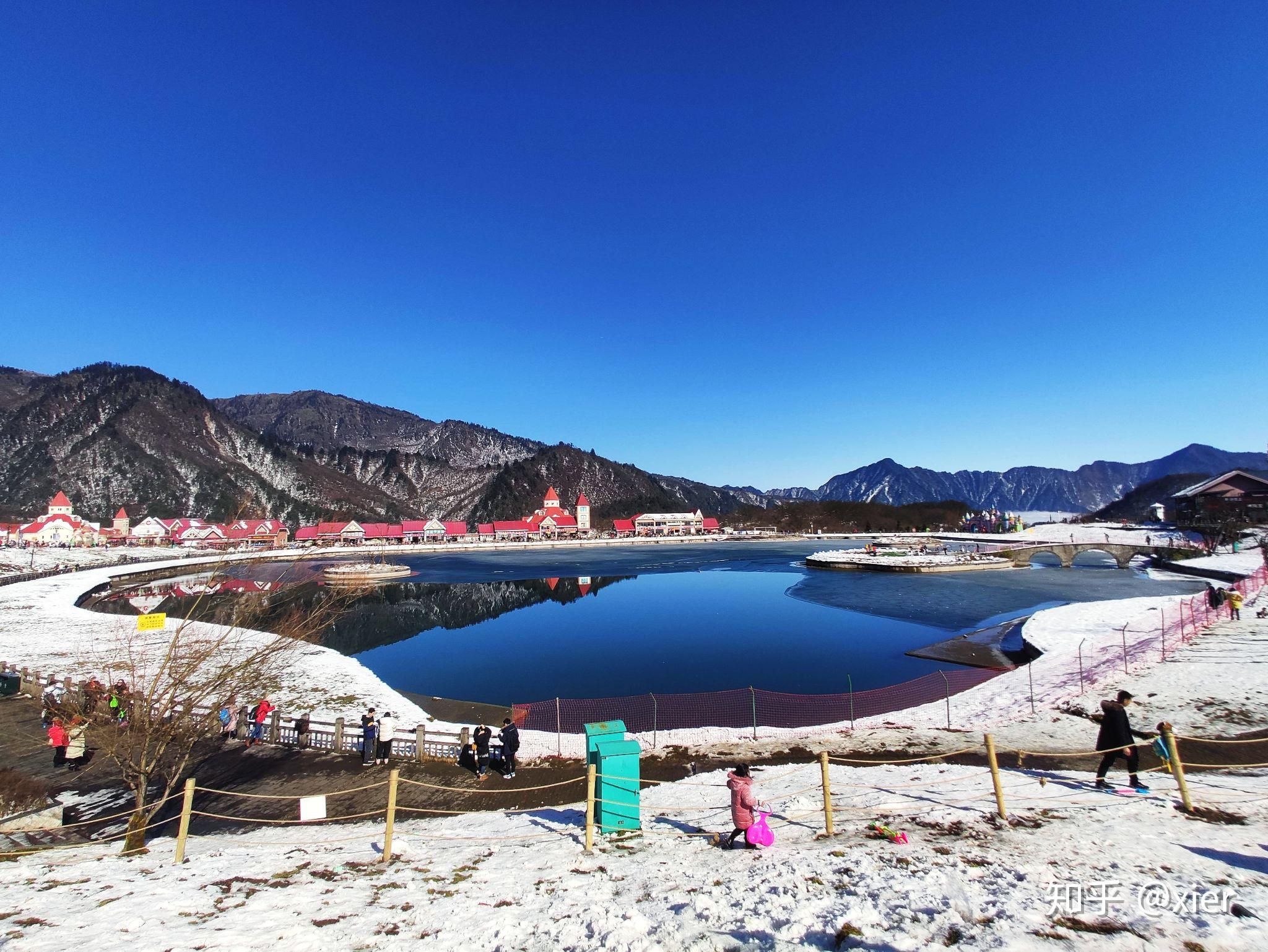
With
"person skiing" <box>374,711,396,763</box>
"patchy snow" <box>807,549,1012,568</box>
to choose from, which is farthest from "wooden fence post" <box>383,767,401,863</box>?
"patchy snow" <box>807,549,1012,568</box>

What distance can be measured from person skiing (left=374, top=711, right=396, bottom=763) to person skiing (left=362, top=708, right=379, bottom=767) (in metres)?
0.10

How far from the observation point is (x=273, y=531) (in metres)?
144

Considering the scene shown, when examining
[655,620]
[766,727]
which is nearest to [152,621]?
[766,727]

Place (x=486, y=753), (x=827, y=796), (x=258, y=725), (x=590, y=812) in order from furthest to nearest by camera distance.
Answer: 1. (x=258, y=725)
2. (x=486, y=753)
3. (x=590, y=812)
4. (x=827, y=796)

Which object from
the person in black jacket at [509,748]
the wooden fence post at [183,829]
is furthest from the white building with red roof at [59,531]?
the wooden fence post at [183,829]

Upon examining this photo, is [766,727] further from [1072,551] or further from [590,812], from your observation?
[1072,551]

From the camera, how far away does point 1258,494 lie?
88750 mm

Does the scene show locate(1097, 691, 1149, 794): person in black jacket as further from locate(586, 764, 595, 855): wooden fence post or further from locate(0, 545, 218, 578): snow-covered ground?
locate(0, 545, 218, 578): snow-covered ground

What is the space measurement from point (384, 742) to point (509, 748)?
11.3ft

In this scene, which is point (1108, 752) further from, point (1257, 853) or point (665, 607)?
point (665, 607)

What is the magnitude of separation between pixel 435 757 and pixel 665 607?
38545 millimetres

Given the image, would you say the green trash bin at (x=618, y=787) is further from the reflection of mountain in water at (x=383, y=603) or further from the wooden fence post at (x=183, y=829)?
the reflection of mountain in water at (x=383, y=603)

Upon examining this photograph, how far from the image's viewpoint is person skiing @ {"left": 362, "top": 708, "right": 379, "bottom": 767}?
48.9 ft

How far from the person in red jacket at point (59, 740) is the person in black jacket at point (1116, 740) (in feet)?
78.2
